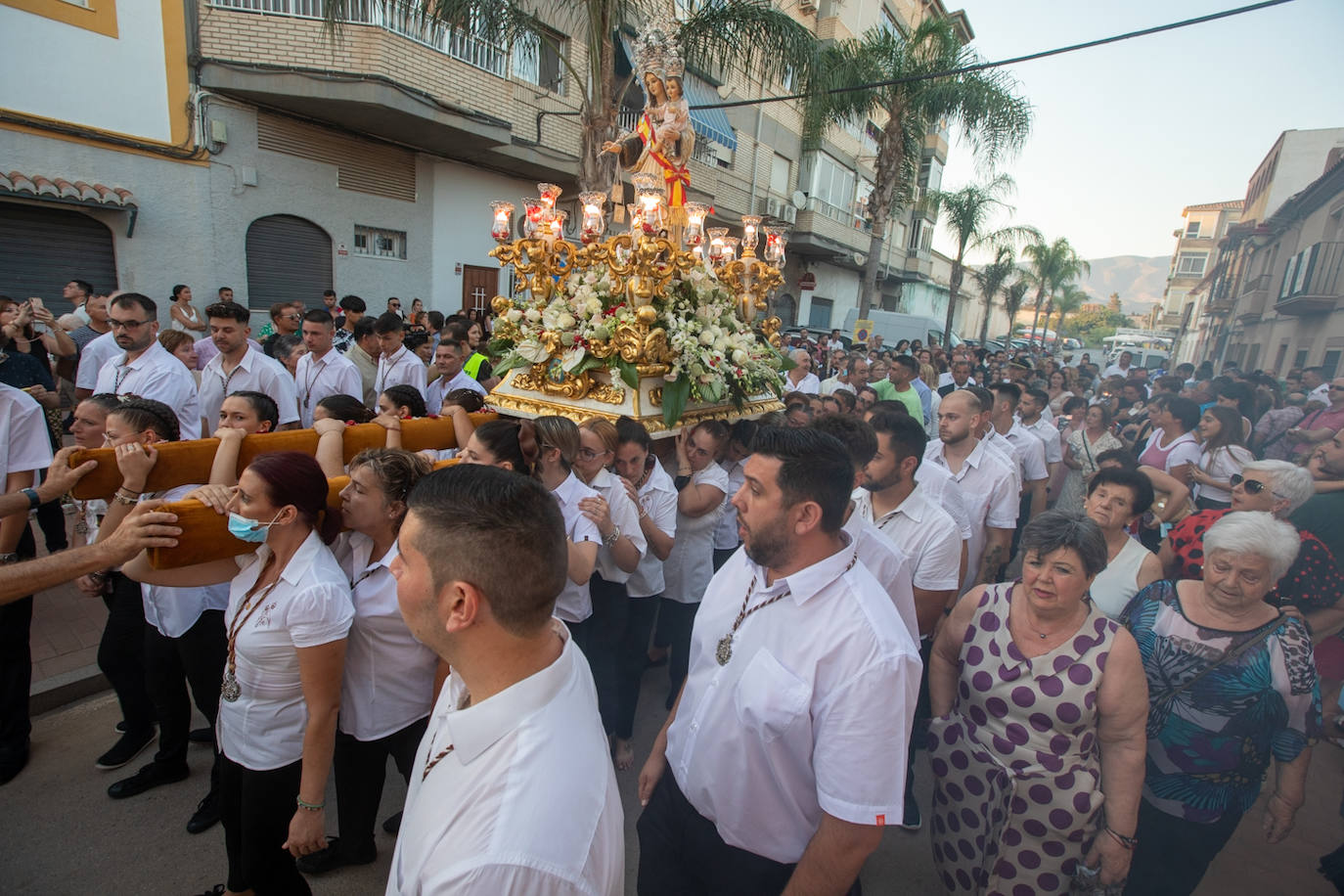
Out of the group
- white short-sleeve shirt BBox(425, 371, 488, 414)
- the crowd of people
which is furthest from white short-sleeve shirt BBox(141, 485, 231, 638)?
white short-sleeve shirt BBox(425, 371, 488, 414)

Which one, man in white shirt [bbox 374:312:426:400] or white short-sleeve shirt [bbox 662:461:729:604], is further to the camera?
man in white shirt [bbox 374:312:426:400]

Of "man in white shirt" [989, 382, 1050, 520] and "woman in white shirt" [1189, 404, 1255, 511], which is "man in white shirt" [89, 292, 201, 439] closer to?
→ "man in white shirt" [989, 382, 1050, 520]

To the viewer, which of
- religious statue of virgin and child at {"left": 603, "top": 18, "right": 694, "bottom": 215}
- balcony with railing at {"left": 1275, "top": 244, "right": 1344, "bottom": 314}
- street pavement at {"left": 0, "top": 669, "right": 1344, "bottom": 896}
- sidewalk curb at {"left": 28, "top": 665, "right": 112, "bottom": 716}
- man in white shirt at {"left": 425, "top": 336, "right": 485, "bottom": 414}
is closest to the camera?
street pavement at {"left": 0, "top": 669, "right": 1344, "bottom": 896}

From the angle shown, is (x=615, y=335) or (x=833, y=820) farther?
(x=615, y=335)

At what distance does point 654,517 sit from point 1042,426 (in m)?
4.65

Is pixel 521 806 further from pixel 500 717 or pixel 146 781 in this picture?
pixel 146 781

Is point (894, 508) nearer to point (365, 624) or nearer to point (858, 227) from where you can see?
point (365, 624)

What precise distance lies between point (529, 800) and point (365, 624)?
4.63 ft

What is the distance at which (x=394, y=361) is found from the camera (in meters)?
5.69

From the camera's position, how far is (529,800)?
43.4 inches

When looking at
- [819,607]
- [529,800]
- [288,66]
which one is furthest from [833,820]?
[288,66]

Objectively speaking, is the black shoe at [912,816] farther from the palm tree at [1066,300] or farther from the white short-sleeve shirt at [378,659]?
the palm tree at [1066,300]

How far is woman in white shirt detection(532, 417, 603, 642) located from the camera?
2.79 m

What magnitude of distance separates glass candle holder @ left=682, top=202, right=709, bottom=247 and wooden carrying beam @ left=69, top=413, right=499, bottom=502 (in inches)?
95.3
